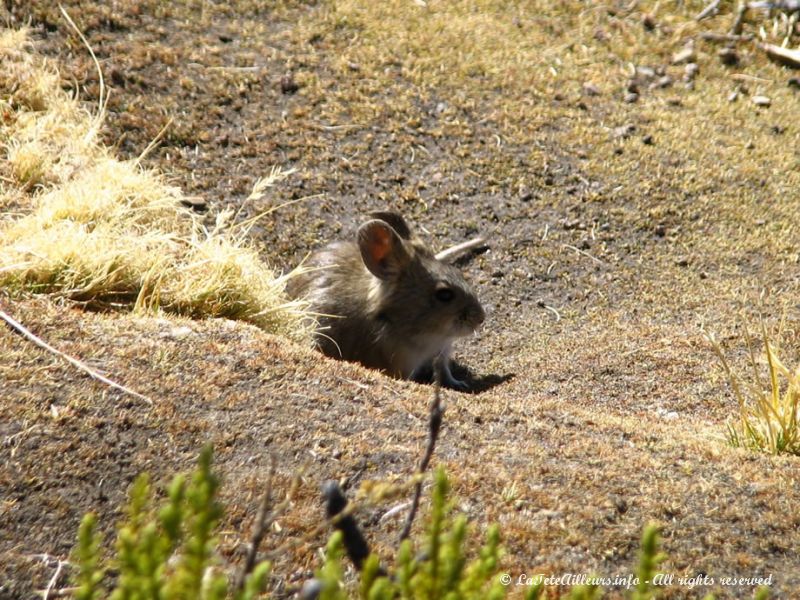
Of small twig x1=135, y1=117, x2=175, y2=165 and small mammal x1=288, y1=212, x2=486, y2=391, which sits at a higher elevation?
small twig x1=135, y1=117, x2=175, y2=165

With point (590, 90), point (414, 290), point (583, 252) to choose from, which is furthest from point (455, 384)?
point (590, 90)

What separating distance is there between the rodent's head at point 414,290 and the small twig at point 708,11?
377 cm

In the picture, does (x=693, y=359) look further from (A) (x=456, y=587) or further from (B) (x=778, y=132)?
(A) (x=456, y=587)

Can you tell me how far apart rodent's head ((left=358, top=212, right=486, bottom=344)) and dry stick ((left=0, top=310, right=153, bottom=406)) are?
2575 mm

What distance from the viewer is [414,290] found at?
6355mm

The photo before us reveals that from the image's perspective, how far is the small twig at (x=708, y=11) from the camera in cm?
843

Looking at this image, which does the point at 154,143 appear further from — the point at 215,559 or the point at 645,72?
the point at 215,559

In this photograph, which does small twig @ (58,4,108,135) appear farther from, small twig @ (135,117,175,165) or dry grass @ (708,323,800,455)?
dry grass @ (708,323,800,455)

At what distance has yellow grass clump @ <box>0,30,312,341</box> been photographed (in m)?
4.55

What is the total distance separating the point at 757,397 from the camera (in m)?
4.11

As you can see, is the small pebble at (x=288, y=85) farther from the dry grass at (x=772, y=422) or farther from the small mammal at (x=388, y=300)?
the dry grass at (x=772, y=422)

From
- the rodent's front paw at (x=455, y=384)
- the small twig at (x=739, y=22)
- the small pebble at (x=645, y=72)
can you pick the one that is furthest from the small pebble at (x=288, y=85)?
the small twig at (x=739, y=22)

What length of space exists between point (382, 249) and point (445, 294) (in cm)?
51

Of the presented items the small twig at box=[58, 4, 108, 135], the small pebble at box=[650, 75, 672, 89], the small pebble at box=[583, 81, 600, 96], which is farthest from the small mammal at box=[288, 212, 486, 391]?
the small pebble at box=[650, 75, 672, 89]
